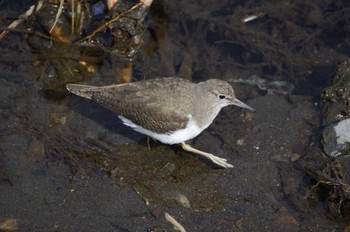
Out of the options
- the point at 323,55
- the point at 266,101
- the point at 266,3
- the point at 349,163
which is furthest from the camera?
the point at 266,3

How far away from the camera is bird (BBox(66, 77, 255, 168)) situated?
5.35m

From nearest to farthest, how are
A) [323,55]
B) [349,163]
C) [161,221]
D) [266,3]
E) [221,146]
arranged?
[161,221], [349,163], [221,146], [323,55], [266,3]

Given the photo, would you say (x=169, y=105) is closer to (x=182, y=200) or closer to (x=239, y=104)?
(x=239, y=104)

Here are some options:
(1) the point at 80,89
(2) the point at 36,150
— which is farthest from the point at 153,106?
(2) the point at 36,150

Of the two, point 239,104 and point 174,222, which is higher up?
point 239,104

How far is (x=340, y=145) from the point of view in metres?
5.51

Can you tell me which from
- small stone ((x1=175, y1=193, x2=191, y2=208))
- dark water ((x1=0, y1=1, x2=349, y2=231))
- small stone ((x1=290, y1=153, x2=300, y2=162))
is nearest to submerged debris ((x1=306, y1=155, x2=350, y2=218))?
dark water ((x1=0, y1=1, x2=349, y2=231))

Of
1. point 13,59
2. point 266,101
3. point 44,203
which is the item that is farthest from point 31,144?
point 266,101

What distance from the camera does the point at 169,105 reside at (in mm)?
5367

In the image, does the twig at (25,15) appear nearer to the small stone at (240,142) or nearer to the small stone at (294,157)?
the small stone at (240,142)

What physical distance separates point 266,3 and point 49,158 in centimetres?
366

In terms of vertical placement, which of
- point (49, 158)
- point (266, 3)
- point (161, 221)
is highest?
point (266, 3)

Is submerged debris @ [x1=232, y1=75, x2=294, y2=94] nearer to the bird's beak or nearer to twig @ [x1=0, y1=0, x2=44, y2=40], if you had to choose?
the bird's beak

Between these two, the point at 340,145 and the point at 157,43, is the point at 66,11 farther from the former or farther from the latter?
the point at 340,145
